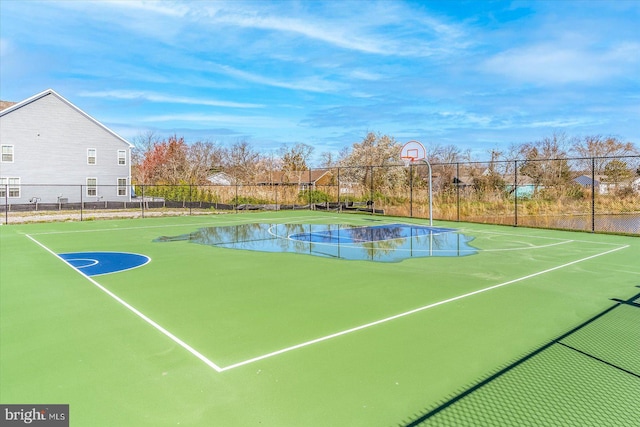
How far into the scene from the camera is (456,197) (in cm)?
1947

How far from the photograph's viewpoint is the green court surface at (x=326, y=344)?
111 inches

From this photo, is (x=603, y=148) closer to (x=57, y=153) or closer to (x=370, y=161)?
(x=370, y=161)

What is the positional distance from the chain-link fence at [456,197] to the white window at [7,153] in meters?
1.33

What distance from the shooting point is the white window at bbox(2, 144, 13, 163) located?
2416cm

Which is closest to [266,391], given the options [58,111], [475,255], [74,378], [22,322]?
[74,378]

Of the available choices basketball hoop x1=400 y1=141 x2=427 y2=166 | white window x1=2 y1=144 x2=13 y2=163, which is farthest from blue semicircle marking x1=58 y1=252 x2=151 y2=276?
white window x1=2 y1=144 x2=13 y2=163

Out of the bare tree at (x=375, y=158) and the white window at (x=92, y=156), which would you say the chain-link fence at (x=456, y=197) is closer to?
the bare tree at (x=375, y=158)

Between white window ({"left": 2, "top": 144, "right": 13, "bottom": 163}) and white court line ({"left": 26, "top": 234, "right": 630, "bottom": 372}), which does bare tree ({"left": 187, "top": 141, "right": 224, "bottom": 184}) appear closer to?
white window ({"left": 2, "top": 144, "right": 13, "bottom": 163})

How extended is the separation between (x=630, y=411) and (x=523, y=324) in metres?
1.70

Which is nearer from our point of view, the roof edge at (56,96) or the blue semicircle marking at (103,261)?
the blue semicircle marking at (103,261)

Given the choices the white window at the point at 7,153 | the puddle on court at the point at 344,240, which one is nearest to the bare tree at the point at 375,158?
the puddle on court at the point at 344,240

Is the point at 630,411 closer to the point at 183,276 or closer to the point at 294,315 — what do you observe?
the point at 294,315

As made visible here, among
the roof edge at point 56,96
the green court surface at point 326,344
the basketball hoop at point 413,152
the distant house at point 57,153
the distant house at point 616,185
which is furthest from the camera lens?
the distant house at point 57,153

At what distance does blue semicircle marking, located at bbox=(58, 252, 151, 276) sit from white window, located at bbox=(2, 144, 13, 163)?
66.0 ft
